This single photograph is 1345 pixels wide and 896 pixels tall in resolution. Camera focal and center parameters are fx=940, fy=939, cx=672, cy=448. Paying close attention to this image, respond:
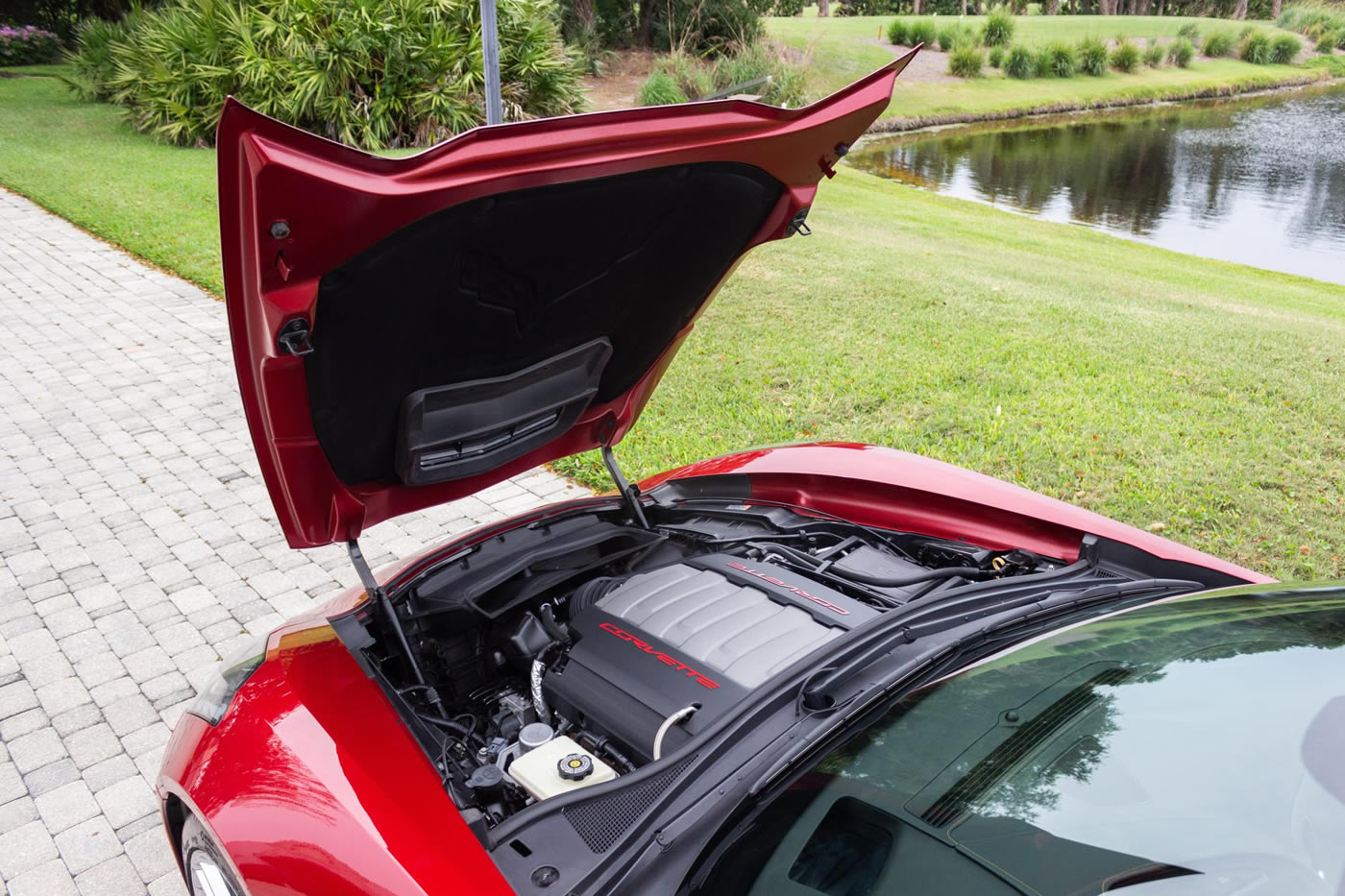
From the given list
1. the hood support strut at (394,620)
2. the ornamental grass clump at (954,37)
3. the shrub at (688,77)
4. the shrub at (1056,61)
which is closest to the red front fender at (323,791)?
the hood support strut at (394,620)

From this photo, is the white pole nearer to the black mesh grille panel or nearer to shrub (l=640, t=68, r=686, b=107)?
the black mesh grille panel

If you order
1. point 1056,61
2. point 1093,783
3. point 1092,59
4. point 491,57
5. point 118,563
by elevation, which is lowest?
point 118,563

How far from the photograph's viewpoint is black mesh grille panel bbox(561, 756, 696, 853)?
1682 millimetres

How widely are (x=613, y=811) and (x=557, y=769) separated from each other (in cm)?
25

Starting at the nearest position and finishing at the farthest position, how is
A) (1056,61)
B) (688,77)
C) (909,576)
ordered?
(909,576)
(688,77)
(1056,61)

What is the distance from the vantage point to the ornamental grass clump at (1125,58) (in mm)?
31250

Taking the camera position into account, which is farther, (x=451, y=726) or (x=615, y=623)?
(x=615, y=623)

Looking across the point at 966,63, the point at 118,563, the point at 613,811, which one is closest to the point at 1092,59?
the point at 966,63

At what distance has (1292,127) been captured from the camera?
24.9 meters

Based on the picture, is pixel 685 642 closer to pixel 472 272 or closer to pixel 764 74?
pixel 472 272

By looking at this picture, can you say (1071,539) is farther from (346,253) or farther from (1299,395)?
(1299,395)

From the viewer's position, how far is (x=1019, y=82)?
28891 mm

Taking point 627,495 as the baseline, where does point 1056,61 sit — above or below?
above

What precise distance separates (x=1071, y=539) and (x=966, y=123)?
2465cm
